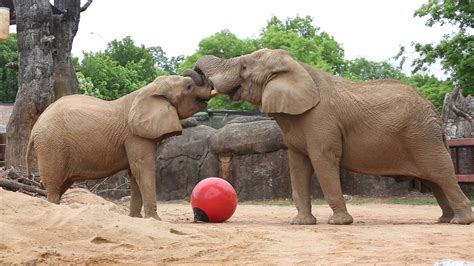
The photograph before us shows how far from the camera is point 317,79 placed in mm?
11023

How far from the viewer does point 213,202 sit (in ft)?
35.8

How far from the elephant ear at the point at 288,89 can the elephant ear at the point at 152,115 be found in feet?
4.14

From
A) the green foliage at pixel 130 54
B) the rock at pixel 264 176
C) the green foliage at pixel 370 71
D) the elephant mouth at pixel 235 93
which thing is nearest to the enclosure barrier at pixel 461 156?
the rock at pixel 264 176

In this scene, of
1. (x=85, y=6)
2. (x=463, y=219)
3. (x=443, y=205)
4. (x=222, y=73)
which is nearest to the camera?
(x=463, y=219)

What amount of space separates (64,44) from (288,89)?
7400 millimetres

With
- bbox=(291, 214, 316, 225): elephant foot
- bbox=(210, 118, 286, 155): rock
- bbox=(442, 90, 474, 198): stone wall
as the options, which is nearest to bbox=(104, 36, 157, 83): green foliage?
bbox=(210, 118, 286, 155): rock

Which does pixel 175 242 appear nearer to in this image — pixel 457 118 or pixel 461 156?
pixel 461 156

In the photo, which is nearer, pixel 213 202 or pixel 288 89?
pixel 288 89

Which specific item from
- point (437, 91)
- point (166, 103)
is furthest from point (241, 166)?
point (437, 91)

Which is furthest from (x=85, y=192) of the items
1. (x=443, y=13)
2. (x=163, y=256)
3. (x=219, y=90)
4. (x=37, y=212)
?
(x=443, y=13)

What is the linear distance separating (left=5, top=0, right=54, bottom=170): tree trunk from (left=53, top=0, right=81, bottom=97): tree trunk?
0.80 metres

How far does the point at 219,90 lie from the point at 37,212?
15.0 ft

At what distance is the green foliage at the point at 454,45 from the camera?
81.0 ft

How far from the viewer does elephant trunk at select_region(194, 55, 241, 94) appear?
11.2 metres
